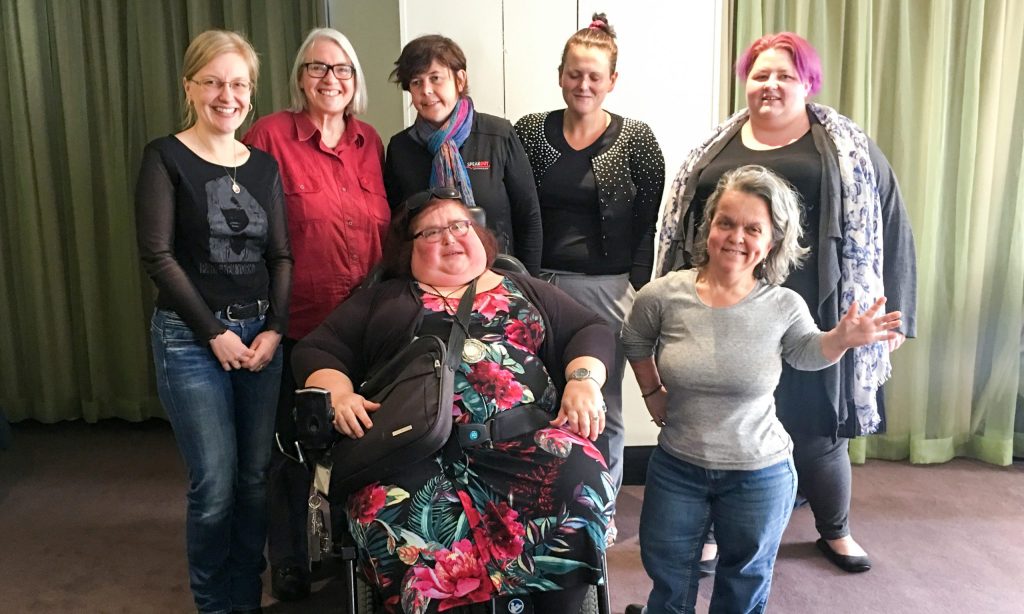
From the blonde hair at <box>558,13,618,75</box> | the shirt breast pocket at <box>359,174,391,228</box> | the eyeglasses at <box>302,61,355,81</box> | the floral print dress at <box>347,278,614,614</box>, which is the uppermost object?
the blonde hair at <box>558,13,618,75</box>

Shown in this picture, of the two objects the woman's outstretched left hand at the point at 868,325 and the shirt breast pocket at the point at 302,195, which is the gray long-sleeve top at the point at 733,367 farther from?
the shirt breast pocket at the point at 302,195

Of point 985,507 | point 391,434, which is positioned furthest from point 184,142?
point 985,507

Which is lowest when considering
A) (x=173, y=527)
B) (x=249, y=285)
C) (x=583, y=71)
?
(x=173, y=527)

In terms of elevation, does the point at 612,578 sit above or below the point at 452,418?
below

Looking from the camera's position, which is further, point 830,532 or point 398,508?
point 830,532

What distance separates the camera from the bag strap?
5.41 feet

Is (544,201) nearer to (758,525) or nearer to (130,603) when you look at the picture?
(758,525)

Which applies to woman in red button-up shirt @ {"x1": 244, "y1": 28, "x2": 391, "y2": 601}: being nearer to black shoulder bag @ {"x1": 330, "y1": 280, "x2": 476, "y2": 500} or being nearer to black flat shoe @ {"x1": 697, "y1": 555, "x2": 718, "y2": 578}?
black shoulder bag @ {"x1": 330, "y1": 280, "x2": 476, "y2": 500}

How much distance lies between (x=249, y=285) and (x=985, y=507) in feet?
8.62

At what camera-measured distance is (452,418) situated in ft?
5.18

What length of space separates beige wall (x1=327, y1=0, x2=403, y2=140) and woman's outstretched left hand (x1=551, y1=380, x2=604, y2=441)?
1.78 meters

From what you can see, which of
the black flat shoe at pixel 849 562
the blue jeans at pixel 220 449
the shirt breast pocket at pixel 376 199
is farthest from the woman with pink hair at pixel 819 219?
the blue jeans at pixel 220 449

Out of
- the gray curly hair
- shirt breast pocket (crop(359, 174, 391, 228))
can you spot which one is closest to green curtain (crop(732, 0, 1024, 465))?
the gray curly hair

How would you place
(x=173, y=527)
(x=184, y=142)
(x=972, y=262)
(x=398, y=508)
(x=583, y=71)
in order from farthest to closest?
1. (x=972, y=262)
2. (x=173, y=527)
3. (x=583, y=71)
4. (x=184, y=142)
5. (x=398, y=508)
